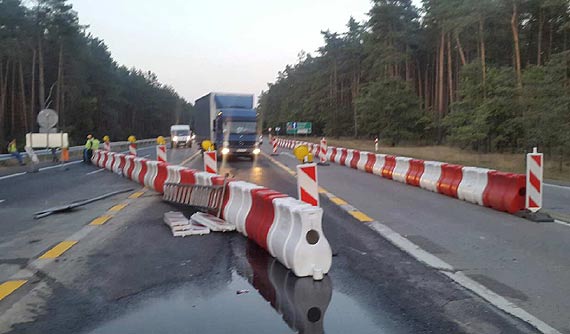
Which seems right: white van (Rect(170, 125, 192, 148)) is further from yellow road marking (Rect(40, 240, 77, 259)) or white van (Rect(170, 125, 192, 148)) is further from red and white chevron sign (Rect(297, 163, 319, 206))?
yellow road marking (Rect(40, 240, 77, 259))

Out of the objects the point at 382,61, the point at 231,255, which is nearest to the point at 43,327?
the point at 231,255

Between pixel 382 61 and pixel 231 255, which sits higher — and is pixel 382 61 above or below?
above

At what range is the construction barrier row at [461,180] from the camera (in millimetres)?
10867

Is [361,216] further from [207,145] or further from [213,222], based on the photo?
[207,145]

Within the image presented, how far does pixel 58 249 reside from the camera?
7.85 meters

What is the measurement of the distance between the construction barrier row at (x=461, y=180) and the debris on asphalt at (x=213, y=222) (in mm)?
5639

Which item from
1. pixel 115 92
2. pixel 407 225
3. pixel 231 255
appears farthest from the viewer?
pixel 115 92

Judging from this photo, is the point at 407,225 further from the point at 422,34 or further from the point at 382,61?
the point at 422,34

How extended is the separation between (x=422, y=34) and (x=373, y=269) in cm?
5958

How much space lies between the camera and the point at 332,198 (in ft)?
43.2

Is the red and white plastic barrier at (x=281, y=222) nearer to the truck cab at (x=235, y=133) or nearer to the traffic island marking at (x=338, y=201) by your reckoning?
the traffic island marking at (x=338, y=201)

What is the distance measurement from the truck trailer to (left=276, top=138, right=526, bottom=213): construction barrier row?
1004 cm

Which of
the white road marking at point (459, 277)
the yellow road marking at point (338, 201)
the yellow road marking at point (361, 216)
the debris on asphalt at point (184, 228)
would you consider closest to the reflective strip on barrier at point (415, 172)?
the yellow road marking at point (338, 201)

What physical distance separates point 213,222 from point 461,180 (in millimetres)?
6757
